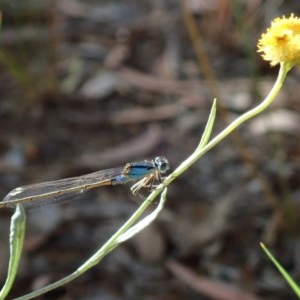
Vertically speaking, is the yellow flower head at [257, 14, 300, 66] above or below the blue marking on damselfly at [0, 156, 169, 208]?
below

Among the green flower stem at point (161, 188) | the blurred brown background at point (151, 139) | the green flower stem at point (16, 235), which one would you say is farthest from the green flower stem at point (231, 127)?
the blurred brown background at point (151, 139)

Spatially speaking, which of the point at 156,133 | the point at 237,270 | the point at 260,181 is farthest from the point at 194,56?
the point at 237,270

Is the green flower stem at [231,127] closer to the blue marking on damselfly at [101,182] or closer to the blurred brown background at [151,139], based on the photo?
the blue marking on damselfly at [101,182]

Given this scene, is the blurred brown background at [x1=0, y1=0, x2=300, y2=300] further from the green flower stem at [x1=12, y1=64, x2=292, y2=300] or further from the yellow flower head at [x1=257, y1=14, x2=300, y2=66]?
the yellow flower head at [x1=257, y1=14, x2=300, y2=66]

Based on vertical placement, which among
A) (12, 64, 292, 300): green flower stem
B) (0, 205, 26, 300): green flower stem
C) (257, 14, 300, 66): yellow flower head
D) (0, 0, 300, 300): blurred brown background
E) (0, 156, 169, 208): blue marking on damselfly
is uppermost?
(0, 0, 300, 300): blurred brown background

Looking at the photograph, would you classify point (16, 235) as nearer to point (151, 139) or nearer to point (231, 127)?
point (231, 127)

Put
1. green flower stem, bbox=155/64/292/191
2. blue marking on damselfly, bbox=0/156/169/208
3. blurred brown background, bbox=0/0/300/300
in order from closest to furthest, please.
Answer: green flower stem, bbox=155/64/292/191
blue marking on damselfly, bbox=0/156/169/208
blurred brown background, bbox=0/0/300/300

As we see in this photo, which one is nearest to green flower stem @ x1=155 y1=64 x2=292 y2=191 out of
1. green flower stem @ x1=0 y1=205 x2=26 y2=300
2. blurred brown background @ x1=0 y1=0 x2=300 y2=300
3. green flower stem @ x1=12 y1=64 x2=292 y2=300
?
green flower stem @ x1=12 y1=64 x2=292 y2=300

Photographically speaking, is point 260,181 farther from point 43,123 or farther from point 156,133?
point 43,123
